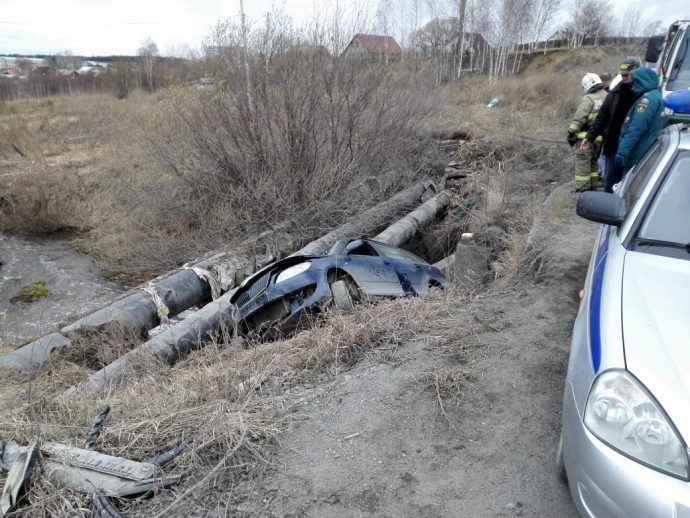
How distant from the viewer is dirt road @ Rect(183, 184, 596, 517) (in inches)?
96.3

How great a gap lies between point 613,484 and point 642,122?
192 inches

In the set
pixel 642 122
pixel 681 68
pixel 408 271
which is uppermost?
pixel 681 68

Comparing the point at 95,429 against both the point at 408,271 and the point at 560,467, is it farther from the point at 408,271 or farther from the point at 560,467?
the point at 408,271

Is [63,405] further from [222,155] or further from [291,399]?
[222,155]

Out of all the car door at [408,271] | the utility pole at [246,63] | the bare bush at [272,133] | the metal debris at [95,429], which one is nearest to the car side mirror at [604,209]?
the car door at [408,271]

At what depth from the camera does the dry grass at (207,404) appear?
2695 millimetres

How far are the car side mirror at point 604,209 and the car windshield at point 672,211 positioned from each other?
0.17 meters

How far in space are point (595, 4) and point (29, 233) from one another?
53.8 m

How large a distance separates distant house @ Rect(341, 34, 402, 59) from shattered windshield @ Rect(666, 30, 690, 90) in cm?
641

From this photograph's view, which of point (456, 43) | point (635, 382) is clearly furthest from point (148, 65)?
point (635, 382)

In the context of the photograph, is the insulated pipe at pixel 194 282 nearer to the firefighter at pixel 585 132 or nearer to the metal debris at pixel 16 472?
the metal debris at pixel 16 472

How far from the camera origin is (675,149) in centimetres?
305

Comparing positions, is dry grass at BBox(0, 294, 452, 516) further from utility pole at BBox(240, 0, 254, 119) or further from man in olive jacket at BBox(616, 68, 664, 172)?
utility pole at BBox(240, 0, 254, 119)

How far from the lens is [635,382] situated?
1813mm
